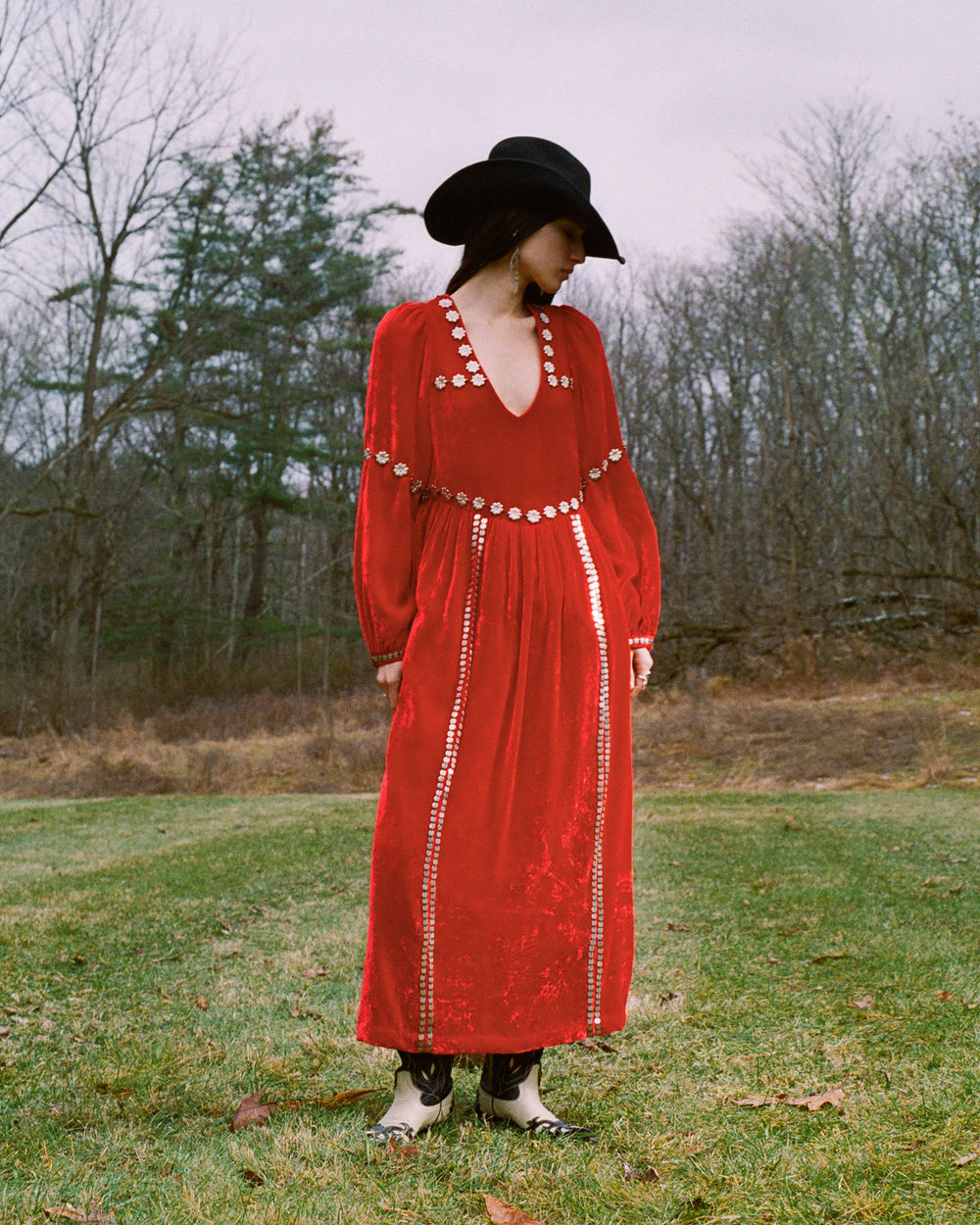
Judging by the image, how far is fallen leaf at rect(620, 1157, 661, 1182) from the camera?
6.11ft

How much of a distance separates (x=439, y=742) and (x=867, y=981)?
6.16ft

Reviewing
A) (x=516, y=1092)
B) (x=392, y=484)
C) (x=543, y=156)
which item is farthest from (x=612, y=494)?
(x=516, y=1092)

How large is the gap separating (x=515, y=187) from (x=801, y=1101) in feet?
6.67

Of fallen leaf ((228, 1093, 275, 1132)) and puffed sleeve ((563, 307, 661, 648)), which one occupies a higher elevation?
puffed sleeve ((563, 307, 661, 648))

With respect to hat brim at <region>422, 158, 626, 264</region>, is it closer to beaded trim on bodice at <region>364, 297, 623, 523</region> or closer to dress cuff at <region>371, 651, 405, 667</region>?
beaded trim on bodice at <region>364, 297, 623, 523</region>

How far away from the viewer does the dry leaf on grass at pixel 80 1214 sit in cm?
166

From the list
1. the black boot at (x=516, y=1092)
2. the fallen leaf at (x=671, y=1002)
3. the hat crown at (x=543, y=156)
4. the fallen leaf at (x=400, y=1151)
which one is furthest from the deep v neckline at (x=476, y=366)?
the fallen leaf at (x=671, y=1002)

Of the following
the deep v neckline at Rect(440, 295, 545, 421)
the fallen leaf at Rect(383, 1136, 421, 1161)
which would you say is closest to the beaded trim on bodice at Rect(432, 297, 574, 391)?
the deep v neckline at Rect(440, 295, 545, 421)

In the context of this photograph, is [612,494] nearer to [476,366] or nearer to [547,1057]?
[476,366]

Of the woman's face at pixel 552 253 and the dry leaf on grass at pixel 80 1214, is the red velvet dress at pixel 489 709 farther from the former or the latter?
the dry leaf on grass at pixel 80 1214

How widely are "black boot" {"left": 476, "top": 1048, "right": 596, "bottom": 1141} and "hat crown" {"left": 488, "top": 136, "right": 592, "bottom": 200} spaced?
185 centimetres

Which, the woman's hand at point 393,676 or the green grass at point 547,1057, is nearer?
the green grass at point 547,1057

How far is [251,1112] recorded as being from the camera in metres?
2.30

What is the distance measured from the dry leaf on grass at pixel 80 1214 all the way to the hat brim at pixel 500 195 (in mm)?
2024
